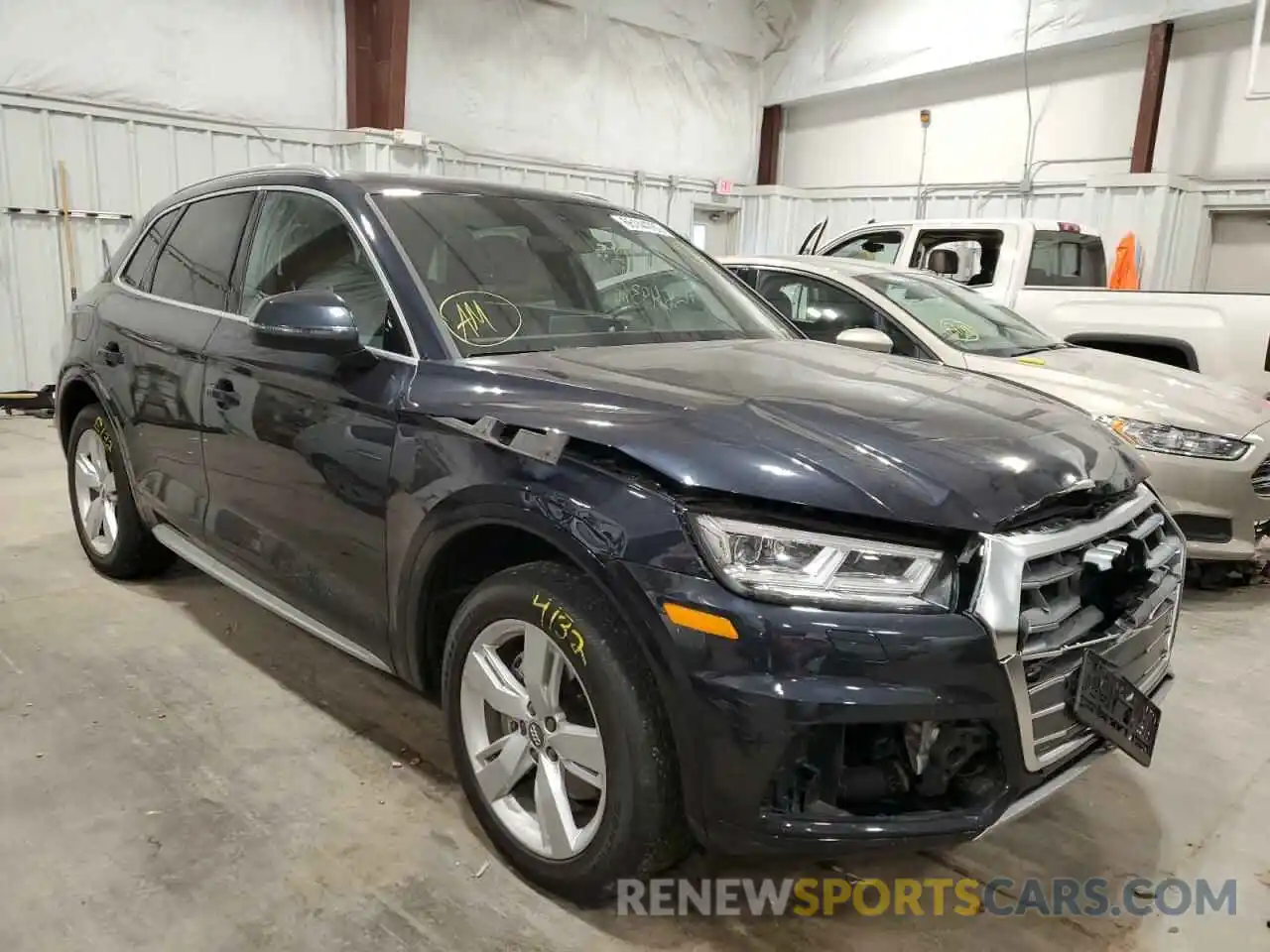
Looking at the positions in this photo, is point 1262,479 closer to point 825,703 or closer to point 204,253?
point 825,703

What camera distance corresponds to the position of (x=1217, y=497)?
153 inches

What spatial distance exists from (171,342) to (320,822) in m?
1.75

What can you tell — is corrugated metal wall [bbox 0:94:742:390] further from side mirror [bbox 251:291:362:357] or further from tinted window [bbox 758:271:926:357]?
side mirror [bbox 251:291:362:357]

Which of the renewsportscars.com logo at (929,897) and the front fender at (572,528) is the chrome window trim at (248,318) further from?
the renewsportscars.com logo at (929,897)

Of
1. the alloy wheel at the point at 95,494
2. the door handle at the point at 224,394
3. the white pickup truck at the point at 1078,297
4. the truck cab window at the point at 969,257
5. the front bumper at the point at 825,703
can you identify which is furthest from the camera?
the truck cab window at the point at 969,257

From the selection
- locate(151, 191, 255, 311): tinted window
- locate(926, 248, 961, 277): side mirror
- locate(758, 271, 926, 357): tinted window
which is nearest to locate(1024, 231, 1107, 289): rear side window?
locate(926, 248, 961, 277): side mirror

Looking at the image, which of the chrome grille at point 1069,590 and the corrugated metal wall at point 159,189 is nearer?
the chrome grille at point 1069,590

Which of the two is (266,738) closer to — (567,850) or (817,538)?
(567,850)

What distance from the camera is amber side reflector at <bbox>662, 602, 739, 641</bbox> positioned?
1569 mm

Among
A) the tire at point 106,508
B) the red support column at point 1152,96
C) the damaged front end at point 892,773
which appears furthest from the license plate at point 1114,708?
the red support column at point 1152,96

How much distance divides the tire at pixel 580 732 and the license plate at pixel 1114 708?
0.79m

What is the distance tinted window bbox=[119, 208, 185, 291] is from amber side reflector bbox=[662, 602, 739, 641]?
2.85m

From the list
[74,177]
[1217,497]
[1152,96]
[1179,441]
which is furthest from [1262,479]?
[74,177]

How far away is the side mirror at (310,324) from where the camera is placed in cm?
220
